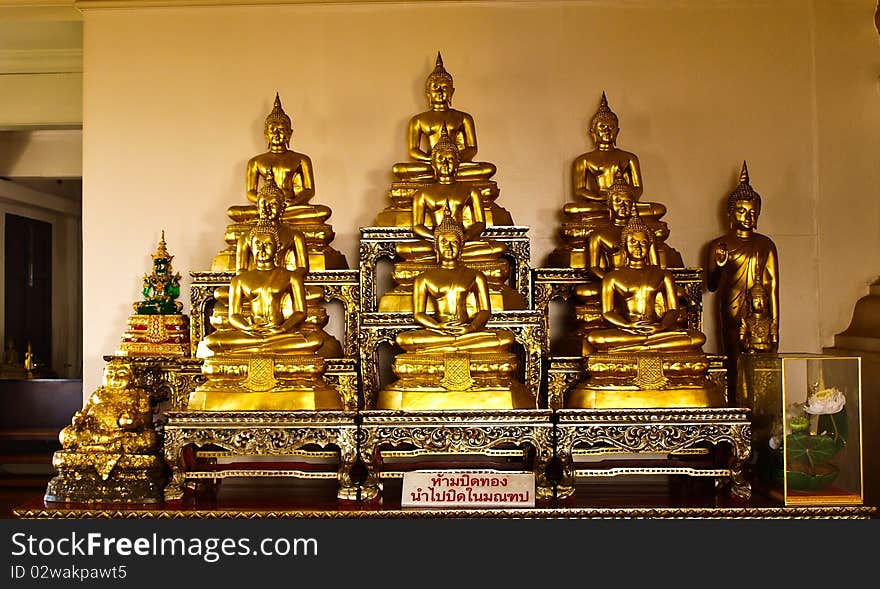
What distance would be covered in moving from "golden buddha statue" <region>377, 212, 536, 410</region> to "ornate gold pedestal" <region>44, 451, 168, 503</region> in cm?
108

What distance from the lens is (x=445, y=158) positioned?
504 centimetres

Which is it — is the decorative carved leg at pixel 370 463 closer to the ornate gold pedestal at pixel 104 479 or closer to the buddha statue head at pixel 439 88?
the ornate gold pedestal at pixel 104 479

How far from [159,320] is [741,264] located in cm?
305

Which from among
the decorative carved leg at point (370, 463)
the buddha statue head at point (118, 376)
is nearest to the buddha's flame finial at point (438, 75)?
the decorative carved leg at point (370, 463)

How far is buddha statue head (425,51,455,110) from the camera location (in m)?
5.29

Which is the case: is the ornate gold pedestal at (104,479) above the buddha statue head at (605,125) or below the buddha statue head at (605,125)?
below

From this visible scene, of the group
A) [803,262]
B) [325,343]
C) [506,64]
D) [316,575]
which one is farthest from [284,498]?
[803,262]

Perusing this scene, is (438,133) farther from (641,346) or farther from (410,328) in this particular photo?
(641,346)

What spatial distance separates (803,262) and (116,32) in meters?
4.13

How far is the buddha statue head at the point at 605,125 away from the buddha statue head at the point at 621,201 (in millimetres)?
421

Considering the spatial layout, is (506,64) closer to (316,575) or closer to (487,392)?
(487,392)

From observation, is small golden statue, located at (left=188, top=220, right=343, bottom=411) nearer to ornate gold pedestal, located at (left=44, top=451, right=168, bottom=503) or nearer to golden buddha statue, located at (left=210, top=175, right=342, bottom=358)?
golden buddha statue, located at (left=210, top=175, right=342, bottom=358)

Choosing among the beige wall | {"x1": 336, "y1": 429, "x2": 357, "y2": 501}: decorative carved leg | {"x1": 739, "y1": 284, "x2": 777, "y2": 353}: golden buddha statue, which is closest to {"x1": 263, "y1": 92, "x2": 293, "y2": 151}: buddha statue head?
the beige wall

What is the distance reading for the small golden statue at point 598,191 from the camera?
5.22 meters
